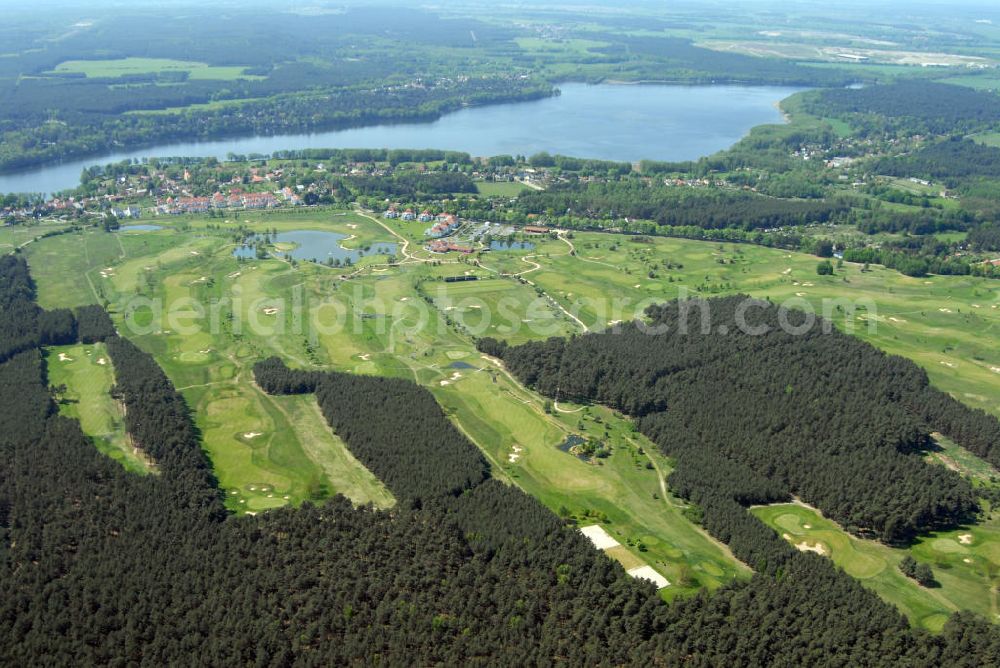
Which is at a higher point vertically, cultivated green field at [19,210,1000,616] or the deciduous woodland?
the deciduous woodland

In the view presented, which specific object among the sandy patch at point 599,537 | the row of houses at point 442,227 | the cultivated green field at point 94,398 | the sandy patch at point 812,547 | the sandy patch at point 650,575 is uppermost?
the row of houses at point 442,227

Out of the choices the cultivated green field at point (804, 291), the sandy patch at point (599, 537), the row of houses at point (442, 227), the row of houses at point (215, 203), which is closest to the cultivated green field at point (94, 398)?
the sandy patch at point (599, 537)

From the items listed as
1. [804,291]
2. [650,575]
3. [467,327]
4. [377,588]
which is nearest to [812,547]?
[650,575]

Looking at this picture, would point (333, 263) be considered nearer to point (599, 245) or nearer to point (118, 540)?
point (599, 245)

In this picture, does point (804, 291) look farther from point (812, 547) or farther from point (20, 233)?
point (20, 233)

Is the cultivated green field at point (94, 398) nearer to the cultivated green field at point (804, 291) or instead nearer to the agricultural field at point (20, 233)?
the agricultural field at point (20, 233)

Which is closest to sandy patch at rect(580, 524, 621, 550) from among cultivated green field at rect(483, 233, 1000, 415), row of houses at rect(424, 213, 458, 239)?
cultivated green field at rect(483, 233, 1000, 415)

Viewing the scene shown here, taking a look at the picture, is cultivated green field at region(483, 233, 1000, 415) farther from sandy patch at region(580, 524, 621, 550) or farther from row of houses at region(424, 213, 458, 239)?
sandy patch at region(580, 524, 621, 550)
